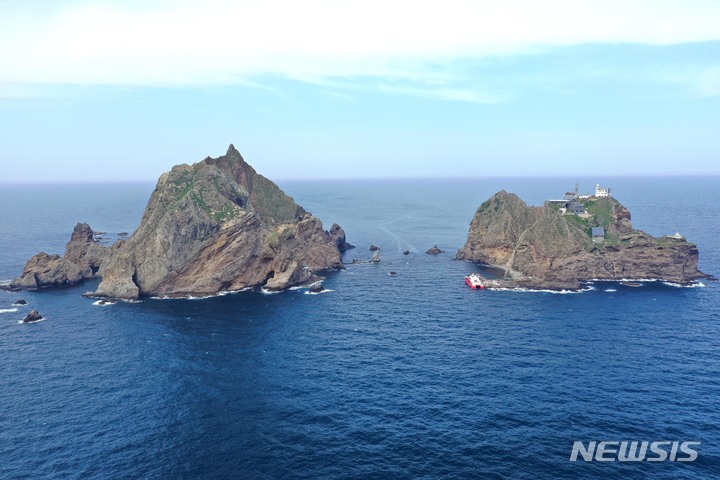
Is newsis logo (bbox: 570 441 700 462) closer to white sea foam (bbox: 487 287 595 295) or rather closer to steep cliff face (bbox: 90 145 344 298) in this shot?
white sea foam (bbox: 487 287 595 295)

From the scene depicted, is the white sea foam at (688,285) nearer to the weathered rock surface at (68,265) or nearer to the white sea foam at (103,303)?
the white sea foam at (103,303)

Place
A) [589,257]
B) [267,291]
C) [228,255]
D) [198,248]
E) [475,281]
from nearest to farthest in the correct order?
[198,248] → [228,255] → [267,291] → [475,281] → [589,257]

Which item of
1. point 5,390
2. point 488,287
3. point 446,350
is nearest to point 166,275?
point 5,390

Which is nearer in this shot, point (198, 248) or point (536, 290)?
point (198, 248)

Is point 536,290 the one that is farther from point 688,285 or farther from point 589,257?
point 688,285

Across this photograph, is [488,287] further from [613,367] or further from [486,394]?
[486,394]

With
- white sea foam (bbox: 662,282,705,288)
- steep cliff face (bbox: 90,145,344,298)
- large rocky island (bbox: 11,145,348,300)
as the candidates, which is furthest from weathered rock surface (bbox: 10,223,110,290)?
white sea foam (bbox: 662,282,705,288)

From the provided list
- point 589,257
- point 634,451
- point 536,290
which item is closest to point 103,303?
point 536,290
